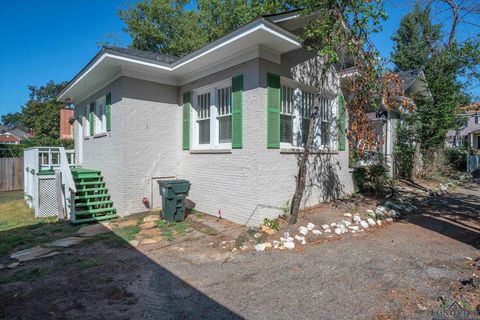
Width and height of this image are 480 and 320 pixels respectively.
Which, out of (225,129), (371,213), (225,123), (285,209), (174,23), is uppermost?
(174,23)

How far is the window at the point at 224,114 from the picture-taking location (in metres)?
6.59

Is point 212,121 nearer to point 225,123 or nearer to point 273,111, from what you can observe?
point 225,123

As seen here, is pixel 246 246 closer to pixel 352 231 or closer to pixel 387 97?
pixel 352 231

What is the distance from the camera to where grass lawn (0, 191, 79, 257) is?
5148 mm

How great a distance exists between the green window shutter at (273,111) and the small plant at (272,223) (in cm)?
155

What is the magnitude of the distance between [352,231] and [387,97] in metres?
3.07

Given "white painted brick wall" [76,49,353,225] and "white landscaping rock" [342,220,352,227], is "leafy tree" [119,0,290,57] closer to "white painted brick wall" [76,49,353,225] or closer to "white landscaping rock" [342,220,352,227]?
"white painted brick wall" [76,49,353,225]

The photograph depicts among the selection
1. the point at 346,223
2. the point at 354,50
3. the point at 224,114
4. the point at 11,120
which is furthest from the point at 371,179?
the point at 11,120

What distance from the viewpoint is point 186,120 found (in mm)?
7621

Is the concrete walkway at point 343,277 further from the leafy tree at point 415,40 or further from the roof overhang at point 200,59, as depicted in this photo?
the leafy tree at point 415,40

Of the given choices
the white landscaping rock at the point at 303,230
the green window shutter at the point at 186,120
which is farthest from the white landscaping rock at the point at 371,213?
the green window shutter at the point at 186,120

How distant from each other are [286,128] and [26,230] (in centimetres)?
646

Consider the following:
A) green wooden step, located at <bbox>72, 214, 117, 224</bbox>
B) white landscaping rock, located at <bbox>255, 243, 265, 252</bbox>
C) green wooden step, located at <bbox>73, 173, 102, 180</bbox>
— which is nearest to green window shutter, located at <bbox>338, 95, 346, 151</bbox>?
white landscaping rock, located at <bbox>255, 243, 265, 252</bbox>

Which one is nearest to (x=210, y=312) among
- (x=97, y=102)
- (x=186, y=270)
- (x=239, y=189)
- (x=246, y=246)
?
(x=186, y=270)
